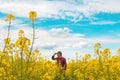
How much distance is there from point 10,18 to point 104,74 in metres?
3.34

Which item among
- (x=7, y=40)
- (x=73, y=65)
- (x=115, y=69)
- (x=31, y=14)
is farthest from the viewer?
(x=73, y=65)

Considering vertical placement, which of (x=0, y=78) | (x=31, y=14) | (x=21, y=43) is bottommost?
(x=0, y=78)

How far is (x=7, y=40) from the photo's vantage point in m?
10.5

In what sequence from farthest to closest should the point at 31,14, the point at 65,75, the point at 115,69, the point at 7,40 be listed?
the point at 65,75, the point at 115,69, the point at 7,40, the point at 31,14

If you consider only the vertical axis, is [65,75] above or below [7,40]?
below

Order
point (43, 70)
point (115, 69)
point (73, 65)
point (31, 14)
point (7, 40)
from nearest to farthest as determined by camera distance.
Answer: point (31, 14)
point (7, 40)
point (115, 69)
point (43, 70)
point (73, 65)

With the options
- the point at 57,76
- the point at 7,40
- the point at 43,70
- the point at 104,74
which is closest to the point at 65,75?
the point at 57,76

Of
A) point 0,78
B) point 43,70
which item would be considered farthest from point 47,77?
point 43,70

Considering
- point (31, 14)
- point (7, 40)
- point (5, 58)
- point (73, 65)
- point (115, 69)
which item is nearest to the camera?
point (31, 14)

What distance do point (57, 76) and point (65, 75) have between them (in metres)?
0.54

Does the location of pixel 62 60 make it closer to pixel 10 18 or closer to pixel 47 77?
pixel 10 18

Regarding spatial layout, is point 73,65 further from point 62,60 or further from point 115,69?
point 115,69

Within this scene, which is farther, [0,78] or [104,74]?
[104,74]

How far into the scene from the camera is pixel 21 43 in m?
7.91
